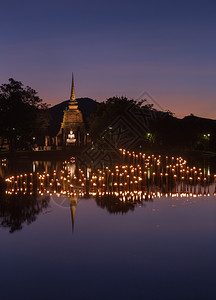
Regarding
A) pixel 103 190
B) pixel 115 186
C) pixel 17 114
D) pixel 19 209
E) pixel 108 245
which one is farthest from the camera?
pixel 17 114

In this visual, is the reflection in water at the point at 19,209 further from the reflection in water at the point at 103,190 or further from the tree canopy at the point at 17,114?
the tree canopy at the point at 17,114

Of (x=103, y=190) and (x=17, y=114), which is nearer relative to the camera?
(x=103, y=190)

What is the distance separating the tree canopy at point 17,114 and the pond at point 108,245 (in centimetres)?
2956

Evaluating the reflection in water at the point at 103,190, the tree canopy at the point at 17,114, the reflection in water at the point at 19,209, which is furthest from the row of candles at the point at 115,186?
the tree canopy at the point at 17,114

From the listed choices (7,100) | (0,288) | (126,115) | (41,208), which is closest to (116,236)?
(0,288)

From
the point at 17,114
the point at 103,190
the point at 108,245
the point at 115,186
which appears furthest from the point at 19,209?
the point at 17,114

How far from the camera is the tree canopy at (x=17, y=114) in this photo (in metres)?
42.5

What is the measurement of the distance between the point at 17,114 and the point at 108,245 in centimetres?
3704

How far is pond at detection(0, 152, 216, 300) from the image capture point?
5.98 m

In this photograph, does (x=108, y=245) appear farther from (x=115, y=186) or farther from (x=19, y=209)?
(x=115, y=186)

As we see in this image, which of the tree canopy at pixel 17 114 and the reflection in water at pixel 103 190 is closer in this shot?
the reflection in water at pixel 103 190

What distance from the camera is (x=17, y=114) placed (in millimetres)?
42844

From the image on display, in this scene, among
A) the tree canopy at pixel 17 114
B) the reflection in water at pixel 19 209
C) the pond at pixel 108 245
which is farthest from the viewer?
the tree canopy at pixel 17 114

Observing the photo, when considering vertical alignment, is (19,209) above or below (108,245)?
above
